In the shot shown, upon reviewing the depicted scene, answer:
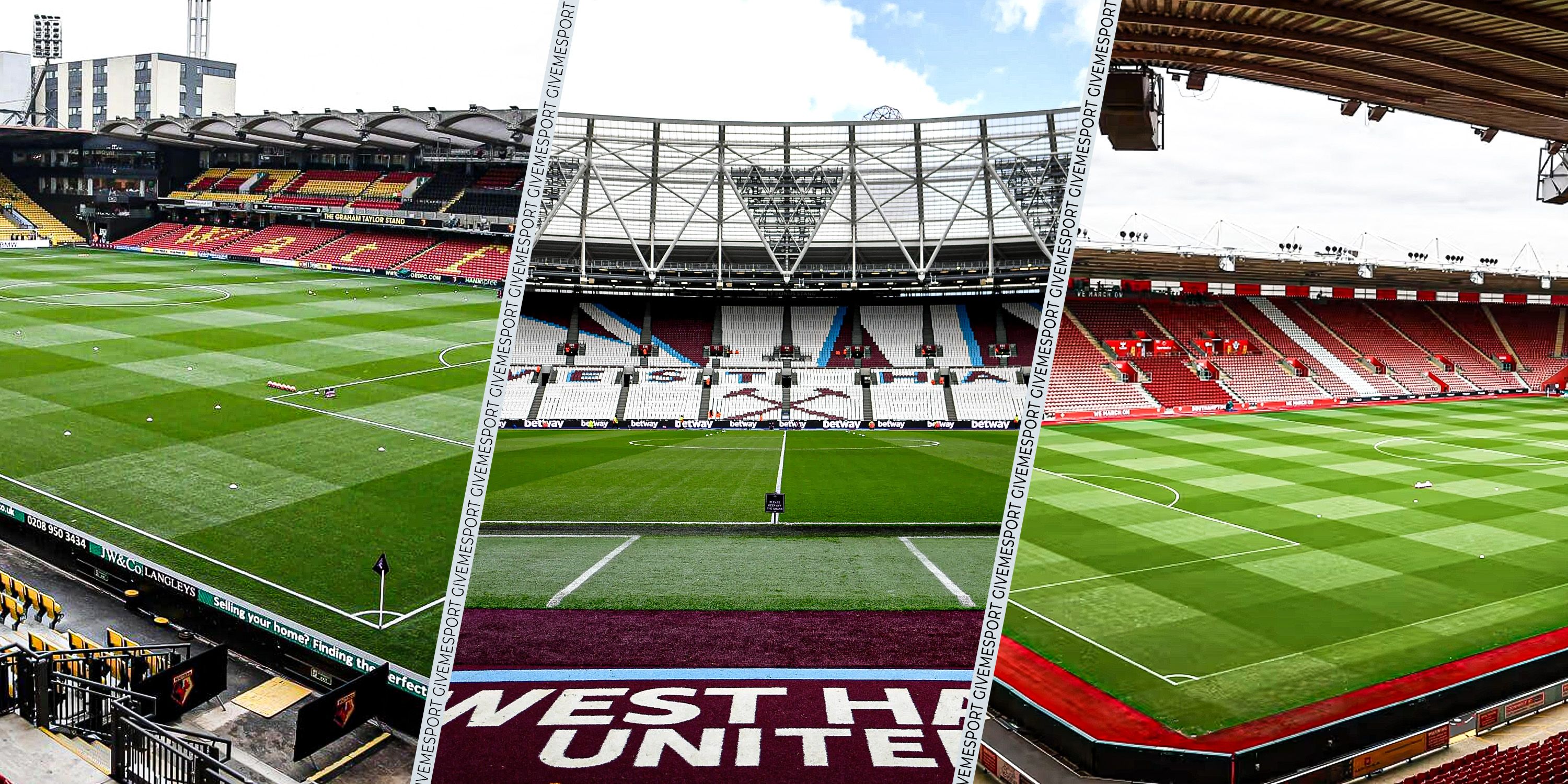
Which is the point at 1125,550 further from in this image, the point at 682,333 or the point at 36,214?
the point at 36,214

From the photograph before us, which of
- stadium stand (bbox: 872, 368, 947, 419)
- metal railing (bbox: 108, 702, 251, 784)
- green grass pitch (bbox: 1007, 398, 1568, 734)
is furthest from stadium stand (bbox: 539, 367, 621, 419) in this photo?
metal railing (bbox: 108, 702, 251, 784)

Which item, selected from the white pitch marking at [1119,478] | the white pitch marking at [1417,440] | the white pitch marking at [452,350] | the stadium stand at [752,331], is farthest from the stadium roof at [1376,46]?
the white pitch marking at [452,350]

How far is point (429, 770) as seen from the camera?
2865mm

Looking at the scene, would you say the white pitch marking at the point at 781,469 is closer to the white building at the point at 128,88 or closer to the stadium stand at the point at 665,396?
the stadium stand at the point at 665,396

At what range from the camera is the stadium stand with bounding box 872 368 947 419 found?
25000mm

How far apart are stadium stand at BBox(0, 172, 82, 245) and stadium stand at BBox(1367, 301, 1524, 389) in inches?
3181

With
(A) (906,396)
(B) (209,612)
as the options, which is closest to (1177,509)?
(A) (906,396)

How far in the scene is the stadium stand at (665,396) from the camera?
1070 inches

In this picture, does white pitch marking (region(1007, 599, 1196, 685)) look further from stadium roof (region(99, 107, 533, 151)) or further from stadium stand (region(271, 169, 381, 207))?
stadium stand (region(271, 169, 381, 207))

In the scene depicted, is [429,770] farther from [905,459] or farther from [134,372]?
[134,372]

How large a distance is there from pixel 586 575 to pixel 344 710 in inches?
192

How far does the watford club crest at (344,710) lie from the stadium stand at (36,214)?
68.9 meters

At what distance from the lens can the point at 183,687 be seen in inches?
420

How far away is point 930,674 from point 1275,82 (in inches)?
355
